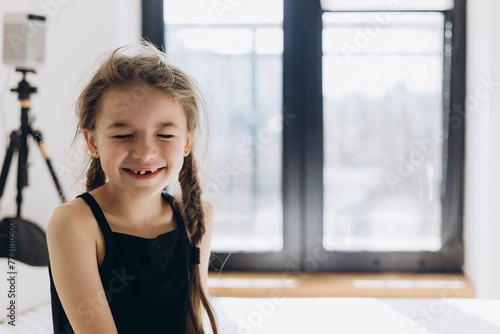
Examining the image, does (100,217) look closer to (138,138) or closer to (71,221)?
(71,221)

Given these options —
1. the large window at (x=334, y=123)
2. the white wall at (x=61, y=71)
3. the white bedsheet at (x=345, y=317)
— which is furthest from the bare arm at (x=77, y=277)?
the large window at (x=334, y=123)

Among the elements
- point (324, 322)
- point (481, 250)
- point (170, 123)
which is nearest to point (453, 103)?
point (481, 250)

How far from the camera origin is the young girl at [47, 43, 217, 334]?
2.87 ft

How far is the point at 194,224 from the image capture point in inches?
43.3

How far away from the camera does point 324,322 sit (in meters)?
1.23

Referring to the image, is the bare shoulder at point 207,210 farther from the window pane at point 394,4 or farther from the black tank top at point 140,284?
the window pane at point 394,4

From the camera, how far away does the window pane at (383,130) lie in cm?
228

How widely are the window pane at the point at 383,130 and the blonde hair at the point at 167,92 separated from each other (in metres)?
1.36

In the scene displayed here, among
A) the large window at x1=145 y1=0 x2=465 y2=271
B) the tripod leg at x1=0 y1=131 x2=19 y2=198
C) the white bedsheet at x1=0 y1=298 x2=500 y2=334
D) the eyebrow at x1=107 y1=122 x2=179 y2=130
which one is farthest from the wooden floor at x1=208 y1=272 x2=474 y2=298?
the eyebrow at x1=107 y1=122 x2=179 y2=130

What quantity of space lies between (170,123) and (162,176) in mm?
106

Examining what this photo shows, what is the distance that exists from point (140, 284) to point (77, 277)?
0.13 metres

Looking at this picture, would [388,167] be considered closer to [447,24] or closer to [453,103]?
[453,103]

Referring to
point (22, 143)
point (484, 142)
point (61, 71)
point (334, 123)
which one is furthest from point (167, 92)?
point (484, 142)

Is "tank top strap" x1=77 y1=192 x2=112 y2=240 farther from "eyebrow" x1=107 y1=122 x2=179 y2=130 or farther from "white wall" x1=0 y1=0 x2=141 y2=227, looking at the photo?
"white wall" x1=0 y1=0 x2=141 y2=227
